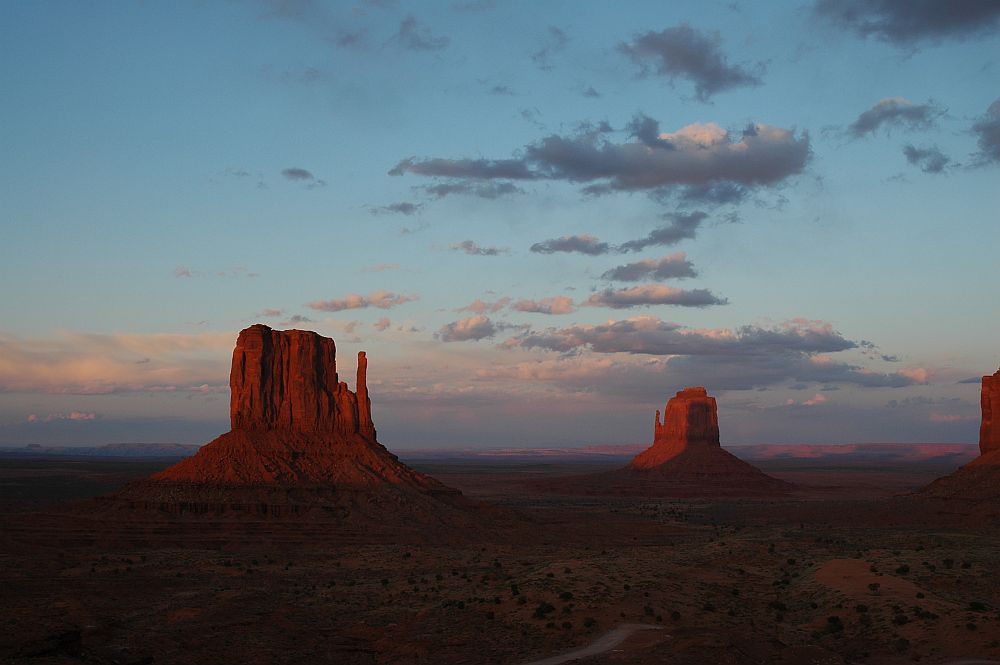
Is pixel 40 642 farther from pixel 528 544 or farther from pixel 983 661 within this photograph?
pixel 528 544

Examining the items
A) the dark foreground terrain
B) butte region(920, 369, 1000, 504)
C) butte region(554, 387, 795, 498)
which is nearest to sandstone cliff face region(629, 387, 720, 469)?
butte region(554, 387, 795, 498)

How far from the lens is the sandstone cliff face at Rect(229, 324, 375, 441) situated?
272 feet

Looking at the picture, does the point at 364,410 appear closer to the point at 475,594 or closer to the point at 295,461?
the point at 295,461

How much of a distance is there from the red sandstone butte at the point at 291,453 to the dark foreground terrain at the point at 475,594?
2978 mm

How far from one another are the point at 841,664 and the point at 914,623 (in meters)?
5.71

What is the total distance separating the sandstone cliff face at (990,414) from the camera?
291 ft

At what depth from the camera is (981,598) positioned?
4178cm

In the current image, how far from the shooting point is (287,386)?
276ft

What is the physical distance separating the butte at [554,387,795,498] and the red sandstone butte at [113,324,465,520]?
71403mm

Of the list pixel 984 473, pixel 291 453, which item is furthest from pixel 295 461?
pixel 984 473

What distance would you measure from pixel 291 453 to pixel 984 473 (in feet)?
196

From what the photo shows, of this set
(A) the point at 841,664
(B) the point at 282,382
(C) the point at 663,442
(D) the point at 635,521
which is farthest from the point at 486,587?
(C) the point at 663,442

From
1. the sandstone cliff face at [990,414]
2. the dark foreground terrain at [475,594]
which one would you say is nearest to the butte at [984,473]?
the sandstone cliff face at [990,414]

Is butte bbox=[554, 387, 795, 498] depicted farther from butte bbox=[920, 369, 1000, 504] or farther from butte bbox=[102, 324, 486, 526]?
butte bbox=[102, 324, 486, 526]
